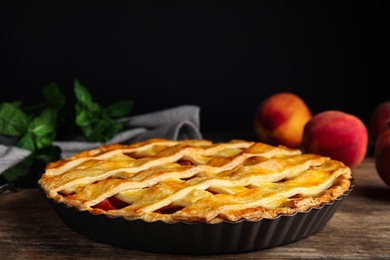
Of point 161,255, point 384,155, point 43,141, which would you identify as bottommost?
point 43,141

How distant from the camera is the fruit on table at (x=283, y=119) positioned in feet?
6.80

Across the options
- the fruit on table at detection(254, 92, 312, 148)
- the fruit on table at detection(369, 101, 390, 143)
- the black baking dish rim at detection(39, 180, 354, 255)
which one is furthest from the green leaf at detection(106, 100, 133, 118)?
the black baking dish rim at detection(39, 180, 354, 255)

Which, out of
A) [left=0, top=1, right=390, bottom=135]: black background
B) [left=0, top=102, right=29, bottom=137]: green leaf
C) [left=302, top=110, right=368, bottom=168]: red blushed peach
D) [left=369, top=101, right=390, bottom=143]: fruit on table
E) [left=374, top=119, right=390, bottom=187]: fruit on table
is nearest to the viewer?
[left=374, top=119, right=390, bottom=187]: fruit on table

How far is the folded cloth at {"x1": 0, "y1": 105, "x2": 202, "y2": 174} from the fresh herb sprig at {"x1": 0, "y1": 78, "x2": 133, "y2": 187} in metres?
0.02

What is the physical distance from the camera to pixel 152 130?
82.4 inches

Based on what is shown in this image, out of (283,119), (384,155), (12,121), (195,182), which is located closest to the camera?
(195,182)

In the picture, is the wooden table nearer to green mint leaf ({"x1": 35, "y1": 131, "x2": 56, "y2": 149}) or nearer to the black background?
green mint leaf ({"x1": 35, "y1": 131, "x2": 56, "y2": 149})

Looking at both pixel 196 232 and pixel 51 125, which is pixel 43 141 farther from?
pixel 196 232

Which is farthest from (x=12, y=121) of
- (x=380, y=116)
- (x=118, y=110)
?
(x=380, y=116)

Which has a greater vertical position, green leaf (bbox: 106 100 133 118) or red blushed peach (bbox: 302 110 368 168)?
red blushed peach (bbox: 302 110 368 168)

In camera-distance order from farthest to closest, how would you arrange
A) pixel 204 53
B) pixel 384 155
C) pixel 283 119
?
1. pixel 204 53
2. pixel 283 119
3. pixel 384 155

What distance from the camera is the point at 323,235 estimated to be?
1341 mm

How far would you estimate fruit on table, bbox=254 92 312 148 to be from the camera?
2072mm

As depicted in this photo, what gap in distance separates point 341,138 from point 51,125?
0.82m
